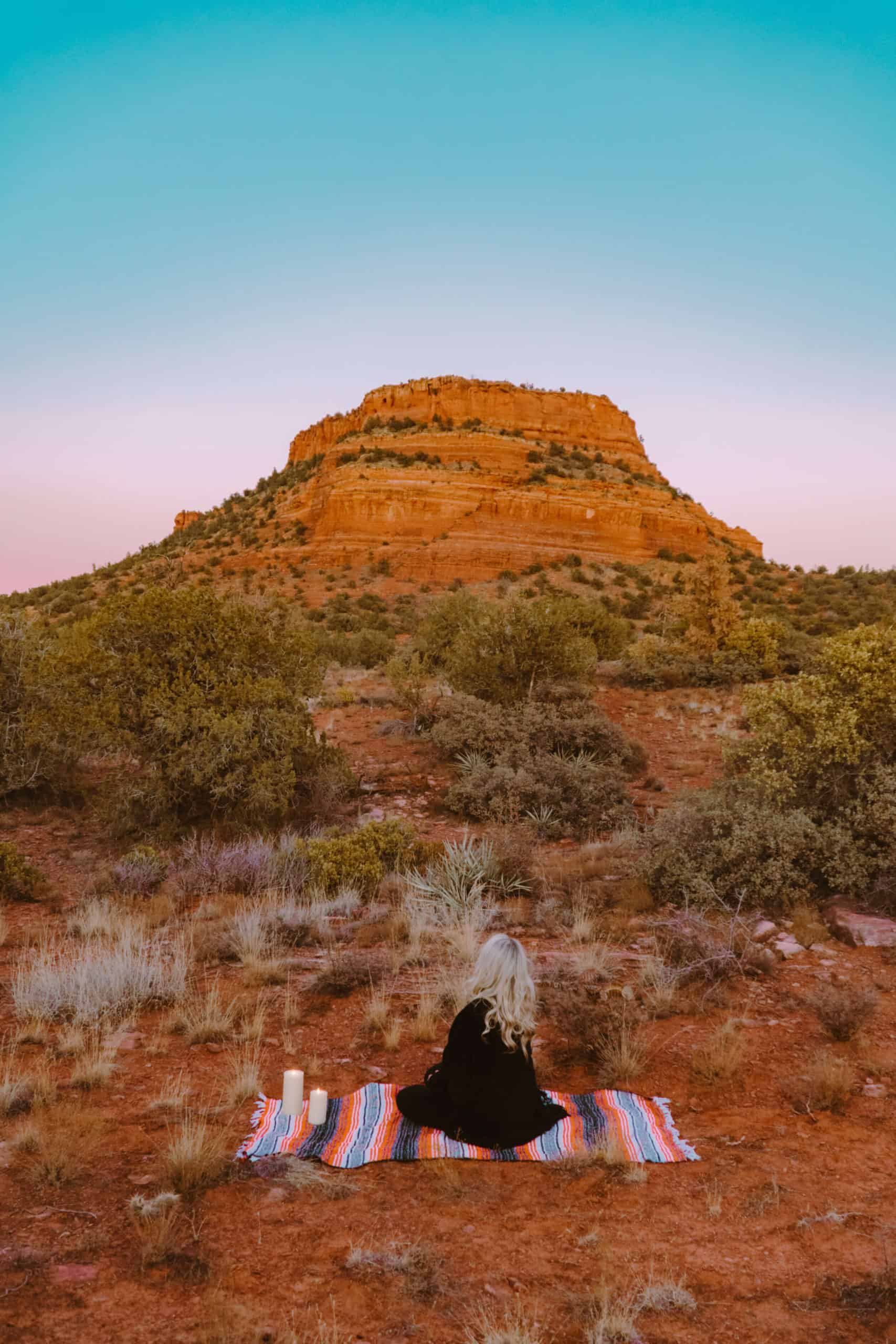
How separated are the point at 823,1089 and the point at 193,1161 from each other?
3.17 m

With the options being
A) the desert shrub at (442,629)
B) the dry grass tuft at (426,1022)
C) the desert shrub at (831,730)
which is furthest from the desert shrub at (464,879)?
the desert shrub at (442,629)

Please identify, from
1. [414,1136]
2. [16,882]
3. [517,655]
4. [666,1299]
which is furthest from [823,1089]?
[517,655]

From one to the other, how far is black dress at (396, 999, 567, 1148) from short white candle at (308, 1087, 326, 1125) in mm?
423

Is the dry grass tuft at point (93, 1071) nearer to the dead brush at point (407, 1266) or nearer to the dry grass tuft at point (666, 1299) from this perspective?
the dead brush at point (407, 1266)

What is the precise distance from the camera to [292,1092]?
3754 mm

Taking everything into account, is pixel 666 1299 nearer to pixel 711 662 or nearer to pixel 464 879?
pixel 464 879

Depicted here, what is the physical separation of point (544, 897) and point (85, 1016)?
3.99 metres

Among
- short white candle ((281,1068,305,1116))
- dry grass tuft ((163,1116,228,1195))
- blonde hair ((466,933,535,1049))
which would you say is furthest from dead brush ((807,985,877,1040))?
dry grass tuft ((163,1116,228,1195))

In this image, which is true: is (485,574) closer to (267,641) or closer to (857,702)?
(267,641)

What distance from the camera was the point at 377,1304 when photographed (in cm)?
275

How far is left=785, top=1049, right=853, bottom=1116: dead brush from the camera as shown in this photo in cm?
415

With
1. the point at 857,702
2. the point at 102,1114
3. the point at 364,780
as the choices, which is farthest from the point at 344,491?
the point at 102,1114

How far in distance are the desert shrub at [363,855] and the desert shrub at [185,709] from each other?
136 cm

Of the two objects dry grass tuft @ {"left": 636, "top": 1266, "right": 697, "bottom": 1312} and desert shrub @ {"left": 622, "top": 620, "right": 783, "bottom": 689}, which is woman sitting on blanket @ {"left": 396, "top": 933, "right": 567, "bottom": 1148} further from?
desert shrub @ {"left": 622, "top": 620, "right": 783, "bottom": 689}
